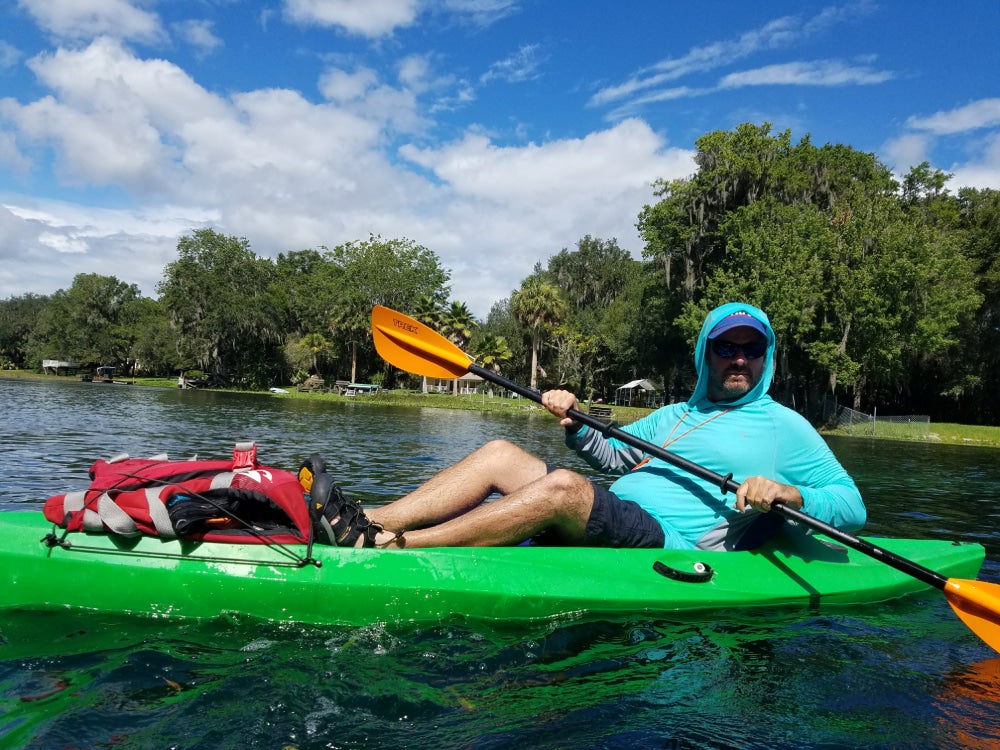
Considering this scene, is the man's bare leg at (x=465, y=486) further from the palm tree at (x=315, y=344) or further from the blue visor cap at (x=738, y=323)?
the palm tree at (x=315, y=344)

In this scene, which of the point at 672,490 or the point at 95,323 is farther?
the point at 95,323

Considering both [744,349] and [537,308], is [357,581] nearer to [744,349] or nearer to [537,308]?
[744,349]

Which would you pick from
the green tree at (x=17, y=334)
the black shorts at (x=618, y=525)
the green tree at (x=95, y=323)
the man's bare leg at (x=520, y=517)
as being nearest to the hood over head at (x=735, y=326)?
the black shorts at (x=618, y=525)

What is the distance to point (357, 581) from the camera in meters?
3.41

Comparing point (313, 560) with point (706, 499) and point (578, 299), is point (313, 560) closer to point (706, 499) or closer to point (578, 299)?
point (706, 499)

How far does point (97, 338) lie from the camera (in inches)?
2581

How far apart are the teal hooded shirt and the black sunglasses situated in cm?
9

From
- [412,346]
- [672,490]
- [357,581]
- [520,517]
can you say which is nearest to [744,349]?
[672,490]

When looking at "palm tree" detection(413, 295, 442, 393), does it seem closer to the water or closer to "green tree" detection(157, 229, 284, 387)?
"green tree" detection(157, 229, 284, 387)

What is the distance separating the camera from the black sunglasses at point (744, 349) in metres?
4.01

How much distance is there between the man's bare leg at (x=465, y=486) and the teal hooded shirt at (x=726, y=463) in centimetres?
50

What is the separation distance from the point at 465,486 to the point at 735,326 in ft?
5.95

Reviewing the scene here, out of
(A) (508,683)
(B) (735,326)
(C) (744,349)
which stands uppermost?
(B) (735,326)

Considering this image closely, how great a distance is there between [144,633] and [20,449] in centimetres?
913
